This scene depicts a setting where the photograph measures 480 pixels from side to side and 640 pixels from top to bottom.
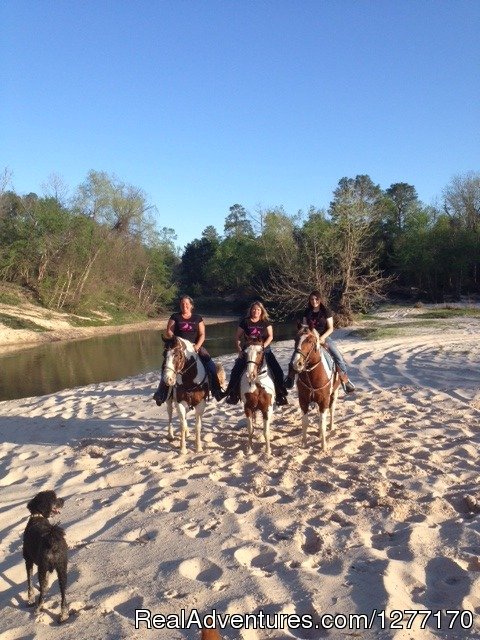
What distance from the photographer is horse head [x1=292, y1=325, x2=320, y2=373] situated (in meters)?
7.33

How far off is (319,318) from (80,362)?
61.3ft

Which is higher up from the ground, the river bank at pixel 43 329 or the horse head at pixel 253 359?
the horse head at pixel 253 359

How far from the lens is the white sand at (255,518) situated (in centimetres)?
381

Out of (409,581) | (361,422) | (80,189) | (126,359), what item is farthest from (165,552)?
(80,189)

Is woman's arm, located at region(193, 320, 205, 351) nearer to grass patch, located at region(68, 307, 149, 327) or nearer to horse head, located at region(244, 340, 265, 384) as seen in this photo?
horse head, located at region(244, 340, 265, 384)

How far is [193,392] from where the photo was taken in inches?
307

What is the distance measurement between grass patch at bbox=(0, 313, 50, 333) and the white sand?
27.3 metres

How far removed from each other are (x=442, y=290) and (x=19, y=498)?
1809 inches

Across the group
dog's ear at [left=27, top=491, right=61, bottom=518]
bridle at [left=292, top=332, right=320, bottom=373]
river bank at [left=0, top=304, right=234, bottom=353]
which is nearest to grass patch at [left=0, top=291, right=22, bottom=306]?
river bank at [left=0, top=304, right=234, bottom=353]

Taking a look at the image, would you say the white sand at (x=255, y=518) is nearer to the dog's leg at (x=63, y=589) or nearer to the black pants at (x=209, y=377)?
the dog's leg at (x=63, y=589)

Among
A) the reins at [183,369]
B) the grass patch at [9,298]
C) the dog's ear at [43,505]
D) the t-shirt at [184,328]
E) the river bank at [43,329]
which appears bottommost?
the river bank at [43,329]

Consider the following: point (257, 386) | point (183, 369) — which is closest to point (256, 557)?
point (257, 386)

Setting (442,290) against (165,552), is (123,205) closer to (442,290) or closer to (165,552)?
(442,290)

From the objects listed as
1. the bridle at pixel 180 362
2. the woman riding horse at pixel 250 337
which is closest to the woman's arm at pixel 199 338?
the bridle at pixel 180 362
